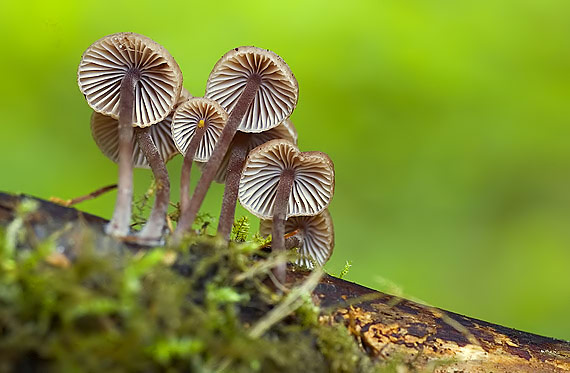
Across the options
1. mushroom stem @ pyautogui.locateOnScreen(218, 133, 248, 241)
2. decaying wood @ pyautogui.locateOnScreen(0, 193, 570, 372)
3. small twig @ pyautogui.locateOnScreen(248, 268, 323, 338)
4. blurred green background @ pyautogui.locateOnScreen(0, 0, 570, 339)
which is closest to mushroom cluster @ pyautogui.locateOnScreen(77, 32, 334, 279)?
mushroom stem @ pyautogui.locateOnScreen(218, 133, 248, 241)

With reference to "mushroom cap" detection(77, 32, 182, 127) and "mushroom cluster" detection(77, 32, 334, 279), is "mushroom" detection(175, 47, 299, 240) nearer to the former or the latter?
"mushroom cluster" detection(77, 32, 334, 279)

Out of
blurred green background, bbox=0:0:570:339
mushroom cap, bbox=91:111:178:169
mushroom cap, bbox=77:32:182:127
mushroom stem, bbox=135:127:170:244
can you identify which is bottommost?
mushroom stem, bbox=135:127:170:244

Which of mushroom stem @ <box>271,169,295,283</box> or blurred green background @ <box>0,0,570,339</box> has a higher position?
blurred green background @ <box>0,0,570,339</box>

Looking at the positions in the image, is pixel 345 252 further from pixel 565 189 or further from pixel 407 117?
pixel 565 189

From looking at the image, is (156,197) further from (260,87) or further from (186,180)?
(260,87)

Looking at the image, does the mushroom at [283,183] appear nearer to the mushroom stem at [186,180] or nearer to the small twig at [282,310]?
the mushroom stem at [186,180]

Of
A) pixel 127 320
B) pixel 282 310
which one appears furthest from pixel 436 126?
→ pixel 127 320


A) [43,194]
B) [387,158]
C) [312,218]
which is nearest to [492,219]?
[387,158]
